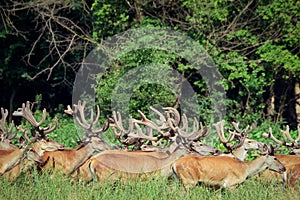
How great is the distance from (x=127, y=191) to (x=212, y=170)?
1.37 m

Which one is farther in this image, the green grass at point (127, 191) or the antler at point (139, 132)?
the antler at point (139, 132)

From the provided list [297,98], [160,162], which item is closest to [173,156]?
[160,162]

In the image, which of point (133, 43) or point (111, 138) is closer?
point (111, 138)

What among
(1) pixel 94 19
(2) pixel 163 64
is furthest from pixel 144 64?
(1) pixel 94 19

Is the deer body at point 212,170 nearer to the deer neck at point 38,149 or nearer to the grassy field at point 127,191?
the grassy field at point 127,191

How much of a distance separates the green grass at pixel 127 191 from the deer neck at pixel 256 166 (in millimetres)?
453

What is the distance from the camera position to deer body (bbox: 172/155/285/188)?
28.0ft

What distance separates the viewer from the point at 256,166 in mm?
8930

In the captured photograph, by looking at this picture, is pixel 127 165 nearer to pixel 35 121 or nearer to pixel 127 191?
pixel 127 191

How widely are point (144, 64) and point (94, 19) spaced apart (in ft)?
6.47

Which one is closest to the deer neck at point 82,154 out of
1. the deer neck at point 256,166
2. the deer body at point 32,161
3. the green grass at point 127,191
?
the deer body at point 32,161

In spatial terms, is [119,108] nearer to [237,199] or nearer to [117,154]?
[117,154]

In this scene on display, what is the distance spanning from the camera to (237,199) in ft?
25.1

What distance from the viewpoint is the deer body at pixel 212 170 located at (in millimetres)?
8539
